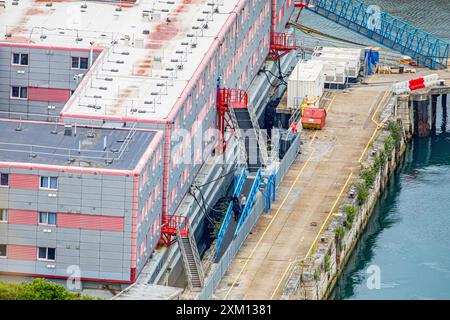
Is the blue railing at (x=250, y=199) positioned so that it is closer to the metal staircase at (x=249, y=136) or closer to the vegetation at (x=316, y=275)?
the metal staircase at (x=249, y=136)

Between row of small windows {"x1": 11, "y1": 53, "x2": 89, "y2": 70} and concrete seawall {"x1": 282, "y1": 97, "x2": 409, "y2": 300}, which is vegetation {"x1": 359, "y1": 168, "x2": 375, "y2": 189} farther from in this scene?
row of small windows {"x1": 11, "y1": 53, "x2": 89, "y2": 70}

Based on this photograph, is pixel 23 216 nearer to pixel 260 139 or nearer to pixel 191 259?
pixel 191 259

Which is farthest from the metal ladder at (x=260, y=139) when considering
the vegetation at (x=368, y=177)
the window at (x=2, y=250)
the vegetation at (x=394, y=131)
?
the window at (x=2, y=250)

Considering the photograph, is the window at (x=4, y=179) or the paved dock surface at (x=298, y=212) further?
the paved dock surface at (x=298, y=212)

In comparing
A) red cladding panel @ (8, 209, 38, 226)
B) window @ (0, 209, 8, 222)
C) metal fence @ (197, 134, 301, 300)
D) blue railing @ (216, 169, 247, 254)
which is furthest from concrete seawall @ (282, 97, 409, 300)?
window @ (0, 209, 8, 222)
